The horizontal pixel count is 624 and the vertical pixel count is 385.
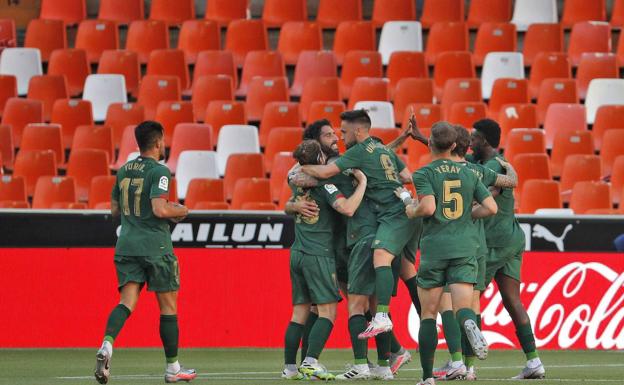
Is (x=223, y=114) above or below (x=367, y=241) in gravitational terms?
above

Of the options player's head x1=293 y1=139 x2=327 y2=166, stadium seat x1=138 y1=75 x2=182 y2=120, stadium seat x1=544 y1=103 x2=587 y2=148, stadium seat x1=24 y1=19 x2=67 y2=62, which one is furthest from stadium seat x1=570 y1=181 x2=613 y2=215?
stadium seat x1=24 y1=19 x2=67 y2=62

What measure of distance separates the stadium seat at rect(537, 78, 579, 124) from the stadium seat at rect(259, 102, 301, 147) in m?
3.14

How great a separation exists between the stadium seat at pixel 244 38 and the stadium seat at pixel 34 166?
361cm

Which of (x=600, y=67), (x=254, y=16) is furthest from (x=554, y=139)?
(x=254, y=16)

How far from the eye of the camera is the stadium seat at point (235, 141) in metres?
17.2

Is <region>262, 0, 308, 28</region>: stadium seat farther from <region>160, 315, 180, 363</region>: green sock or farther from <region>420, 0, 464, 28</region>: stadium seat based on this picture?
<region>160, 315, 180, 363</region>: green sock

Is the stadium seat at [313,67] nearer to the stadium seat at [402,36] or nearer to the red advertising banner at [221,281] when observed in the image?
the stadium seat at [402,36]

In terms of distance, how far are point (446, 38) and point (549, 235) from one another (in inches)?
246

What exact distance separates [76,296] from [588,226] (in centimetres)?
498

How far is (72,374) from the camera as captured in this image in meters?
10.9

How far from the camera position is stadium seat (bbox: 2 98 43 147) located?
18016mm

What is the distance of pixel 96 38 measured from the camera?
774 inches

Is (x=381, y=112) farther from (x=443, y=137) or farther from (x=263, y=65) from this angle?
(x=443, y=137)

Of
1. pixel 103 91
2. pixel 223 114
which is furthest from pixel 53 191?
pixel 103 91
